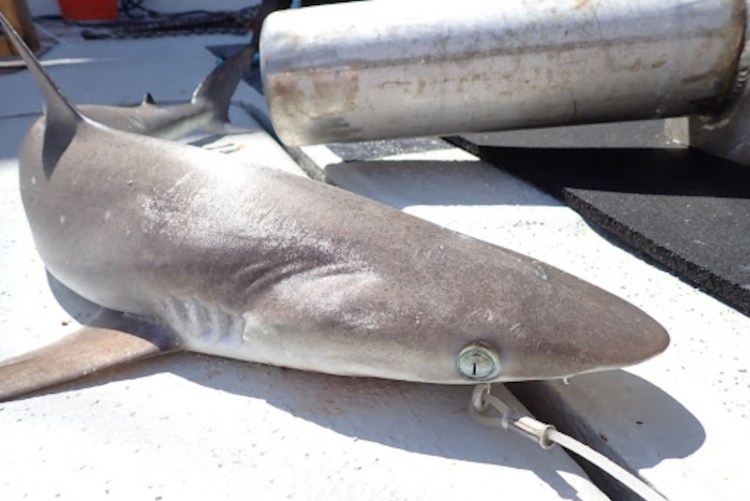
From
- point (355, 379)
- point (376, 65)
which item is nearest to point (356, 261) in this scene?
point (355, 379)

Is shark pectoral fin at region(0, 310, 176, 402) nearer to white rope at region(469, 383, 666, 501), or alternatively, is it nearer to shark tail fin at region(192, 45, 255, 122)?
white rope at region(469, 383, 666, 501)

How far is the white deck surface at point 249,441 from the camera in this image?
3.50 feet

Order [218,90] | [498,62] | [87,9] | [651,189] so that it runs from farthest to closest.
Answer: [87,9], [218,90], [498,62], [651,189]

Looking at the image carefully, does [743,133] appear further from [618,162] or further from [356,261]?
[356,261]

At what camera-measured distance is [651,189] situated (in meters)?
2.10

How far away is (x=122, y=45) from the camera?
18.6ft

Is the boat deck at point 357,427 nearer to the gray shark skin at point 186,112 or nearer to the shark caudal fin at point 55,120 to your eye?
the shark caudal fin at point 55,120

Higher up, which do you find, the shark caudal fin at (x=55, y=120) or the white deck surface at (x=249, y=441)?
the shark caudal fin at (x=55, y=120)

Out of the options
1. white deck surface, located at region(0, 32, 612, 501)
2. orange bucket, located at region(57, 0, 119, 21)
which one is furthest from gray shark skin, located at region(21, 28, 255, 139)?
orange bucket, located at region(57, 0, 119, 21)

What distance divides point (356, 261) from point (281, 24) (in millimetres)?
1409

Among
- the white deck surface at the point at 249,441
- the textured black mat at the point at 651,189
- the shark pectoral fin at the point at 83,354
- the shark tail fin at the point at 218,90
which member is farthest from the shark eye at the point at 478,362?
the shark tail fin at the point at 218,90

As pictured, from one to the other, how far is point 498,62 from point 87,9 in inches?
263

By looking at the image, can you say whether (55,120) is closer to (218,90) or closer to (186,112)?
(186,112)

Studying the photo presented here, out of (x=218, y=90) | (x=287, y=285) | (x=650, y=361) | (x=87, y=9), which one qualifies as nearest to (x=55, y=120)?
(x=287, y=285)
